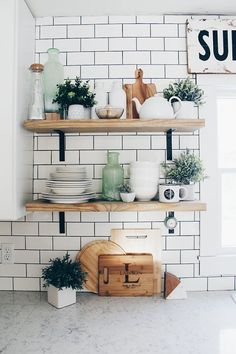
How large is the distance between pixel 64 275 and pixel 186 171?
2.64 feet

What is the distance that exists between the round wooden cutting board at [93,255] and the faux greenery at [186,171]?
0.50 metres

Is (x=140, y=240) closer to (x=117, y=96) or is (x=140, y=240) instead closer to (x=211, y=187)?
(x=211, y=187)

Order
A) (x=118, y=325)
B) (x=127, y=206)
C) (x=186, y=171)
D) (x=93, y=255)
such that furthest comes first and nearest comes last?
1. (x=93, y=255)
2. (x=186, y=171)
3. (x=127, y=206)
4. (x=118, y=325)

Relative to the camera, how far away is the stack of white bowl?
156cm

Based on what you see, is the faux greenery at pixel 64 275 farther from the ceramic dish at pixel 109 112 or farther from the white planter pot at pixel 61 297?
the ceramic dish at pixel 109 112

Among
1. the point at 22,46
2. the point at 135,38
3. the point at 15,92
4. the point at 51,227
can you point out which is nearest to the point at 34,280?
the point at 51,227

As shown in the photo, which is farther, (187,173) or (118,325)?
(187,173)

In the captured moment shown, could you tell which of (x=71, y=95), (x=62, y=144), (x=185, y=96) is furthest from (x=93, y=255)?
(x=185, y=96)

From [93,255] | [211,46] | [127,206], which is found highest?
[211,46]

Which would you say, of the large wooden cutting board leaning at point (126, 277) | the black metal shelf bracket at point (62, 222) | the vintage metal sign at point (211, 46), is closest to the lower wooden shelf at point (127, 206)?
the black metal shelf bracket at point (62, 222)

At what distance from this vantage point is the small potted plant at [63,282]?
156cm

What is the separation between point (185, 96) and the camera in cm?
161

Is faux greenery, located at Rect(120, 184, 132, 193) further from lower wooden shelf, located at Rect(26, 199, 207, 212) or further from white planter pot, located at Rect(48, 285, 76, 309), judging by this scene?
white planter pot, located at Rect(48, 285, 76, 309)

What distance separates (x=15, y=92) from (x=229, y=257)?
1.44 meters
